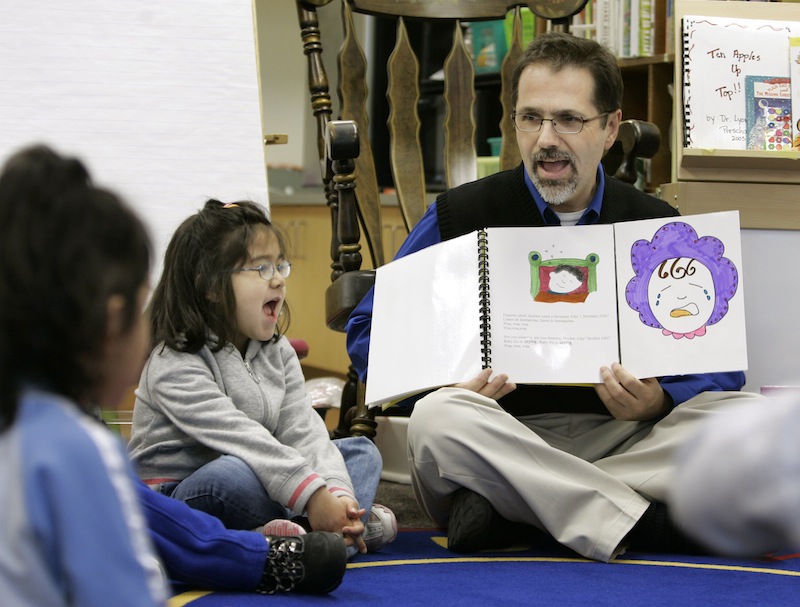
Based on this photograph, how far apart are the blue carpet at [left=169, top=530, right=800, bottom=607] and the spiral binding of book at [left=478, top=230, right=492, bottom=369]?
11.8 inches

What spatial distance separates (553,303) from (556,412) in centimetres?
21

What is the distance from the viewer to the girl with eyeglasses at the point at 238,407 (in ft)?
4.75

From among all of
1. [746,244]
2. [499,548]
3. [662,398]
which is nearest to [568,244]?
[662,398]

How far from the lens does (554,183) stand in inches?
68.6

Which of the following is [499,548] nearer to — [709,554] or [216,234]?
[709,554]

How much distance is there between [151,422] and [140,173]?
58 centimetres

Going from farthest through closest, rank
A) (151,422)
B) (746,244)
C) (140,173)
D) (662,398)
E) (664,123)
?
1. (664,123)
2. (746,244)
3. (140,173)
4. (662,398)
5. (151,422)

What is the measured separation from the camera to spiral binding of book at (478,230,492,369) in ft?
5.20

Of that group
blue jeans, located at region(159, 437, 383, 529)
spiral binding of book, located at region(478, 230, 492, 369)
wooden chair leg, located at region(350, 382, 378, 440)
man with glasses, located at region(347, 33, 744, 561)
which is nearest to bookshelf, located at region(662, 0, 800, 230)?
man with glasses, located at region(347, 33, 744, 561)

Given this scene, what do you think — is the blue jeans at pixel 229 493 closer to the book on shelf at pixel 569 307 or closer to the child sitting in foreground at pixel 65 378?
the book on shelf at pixel 569 307

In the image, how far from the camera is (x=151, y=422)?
59.7 inches

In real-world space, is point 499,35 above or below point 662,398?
above

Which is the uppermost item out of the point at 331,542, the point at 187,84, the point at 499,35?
the point at 499,35

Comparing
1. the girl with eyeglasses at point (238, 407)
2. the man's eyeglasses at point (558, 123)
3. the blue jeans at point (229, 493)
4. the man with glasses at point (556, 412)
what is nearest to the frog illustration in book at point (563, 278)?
the man with glasses at point (556, 412)
